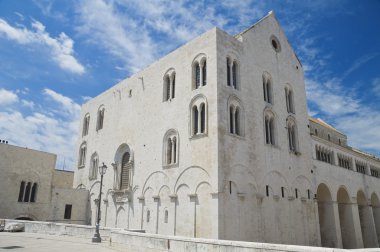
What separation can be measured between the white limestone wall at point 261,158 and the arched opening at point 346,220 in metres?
6.47

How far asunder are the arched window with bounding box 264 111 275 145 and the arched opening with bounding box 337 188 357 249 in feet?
40.6

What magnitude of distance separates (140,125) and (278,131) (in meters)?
11.4

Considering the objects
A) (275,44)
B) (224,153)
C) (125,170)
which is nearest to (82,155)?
(125,170)

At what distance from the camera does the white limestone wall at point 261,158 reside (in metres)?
17.9

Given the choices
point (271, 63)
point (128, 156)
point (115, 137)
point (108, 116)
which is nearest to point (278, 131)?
point (271, 63)

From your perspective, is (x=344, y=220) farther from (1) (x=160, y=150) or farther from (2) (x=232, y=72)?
(1) (x=160, y=150)

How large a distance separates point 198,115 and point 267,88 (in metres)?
7.59

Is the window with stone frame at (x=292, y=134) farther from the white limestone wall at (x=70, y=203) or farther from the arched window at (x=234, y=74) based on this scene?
the white limestone wall at (x=70, y=203)

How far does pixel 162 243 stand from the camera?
12.0 meters

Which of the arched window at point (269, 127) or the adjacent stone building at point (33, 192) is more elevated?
the arched window at point (269, 127)

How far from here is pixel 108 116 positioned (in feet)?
100

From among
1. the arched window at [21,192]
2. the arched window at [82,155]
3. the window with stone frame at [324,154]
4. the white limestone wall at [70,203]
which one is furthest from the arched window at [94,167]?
the window with stone frame at [324,154]

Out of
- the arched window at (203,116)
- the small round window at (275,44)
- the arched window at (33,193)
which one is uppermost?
the small round window at (275,44)

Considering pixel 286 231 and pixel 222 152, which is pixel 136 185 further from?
pixel 286 231
